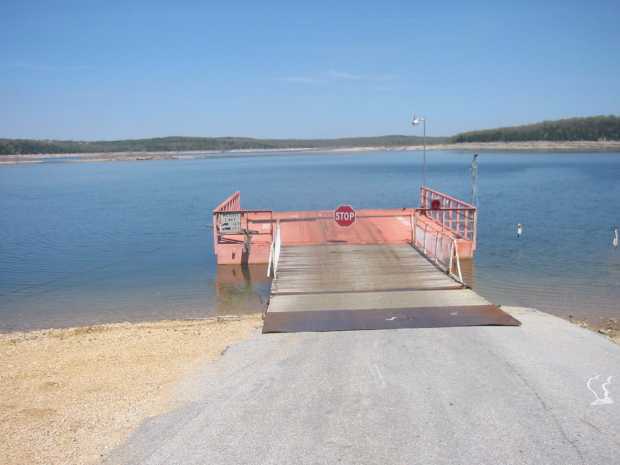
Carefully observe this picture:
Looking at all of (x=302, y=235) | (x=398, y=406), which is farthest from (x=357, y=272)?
(x=398, y=406)

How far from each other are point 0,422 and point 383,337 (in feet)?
17.1

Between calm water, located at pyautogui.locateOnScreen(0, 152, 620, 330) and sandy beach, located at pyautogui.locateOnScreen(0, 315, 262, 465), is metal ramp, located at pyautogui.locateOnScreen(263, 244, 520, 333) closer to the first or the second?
sandy beach, located at pyautogui.locateOnScreen(0, 315, 262, 465)

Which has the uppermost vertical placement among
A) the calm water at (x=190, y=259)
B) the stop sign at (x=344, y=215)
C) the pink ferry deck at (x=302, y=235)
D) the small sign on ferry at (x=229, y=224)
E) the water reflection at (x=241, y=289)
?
the stop sign at (x=344, y=215)

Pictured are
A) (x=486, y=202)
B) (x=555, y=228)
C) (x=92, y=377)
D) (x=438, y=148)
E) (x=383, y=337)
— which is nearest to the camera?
(x=92, y=377)

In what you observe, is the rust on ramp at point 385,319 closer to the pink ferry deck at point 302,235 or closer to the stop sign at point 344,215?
the pink ferry deck at point 302,235

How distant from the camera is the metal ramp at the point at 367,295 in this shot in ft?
31.5

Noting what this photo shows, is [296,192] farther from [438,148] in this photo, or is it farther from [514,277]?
[438,148]

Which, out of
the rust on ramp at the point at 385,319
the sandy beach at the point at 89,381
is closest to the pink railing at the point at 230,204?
the sandy beach at the point at 89,381

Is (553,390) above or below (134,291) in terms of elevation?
above

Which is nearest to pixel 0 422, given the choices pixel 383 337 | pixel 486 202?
pixel 383 337

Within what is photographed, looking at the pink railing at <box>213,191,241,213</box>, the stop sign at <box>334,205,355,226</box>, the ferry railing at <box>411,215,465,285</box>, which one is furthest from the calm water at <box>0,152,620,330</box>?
the stop sign at <box>334,205,355,226</box>

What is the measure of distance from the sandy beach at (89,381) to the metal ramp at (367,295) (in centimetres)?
100

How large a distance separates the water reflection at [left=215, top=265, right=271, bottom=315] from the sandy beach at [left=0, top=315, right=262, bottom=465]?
2.24 metres

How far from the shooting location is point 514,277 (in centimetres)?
1625
